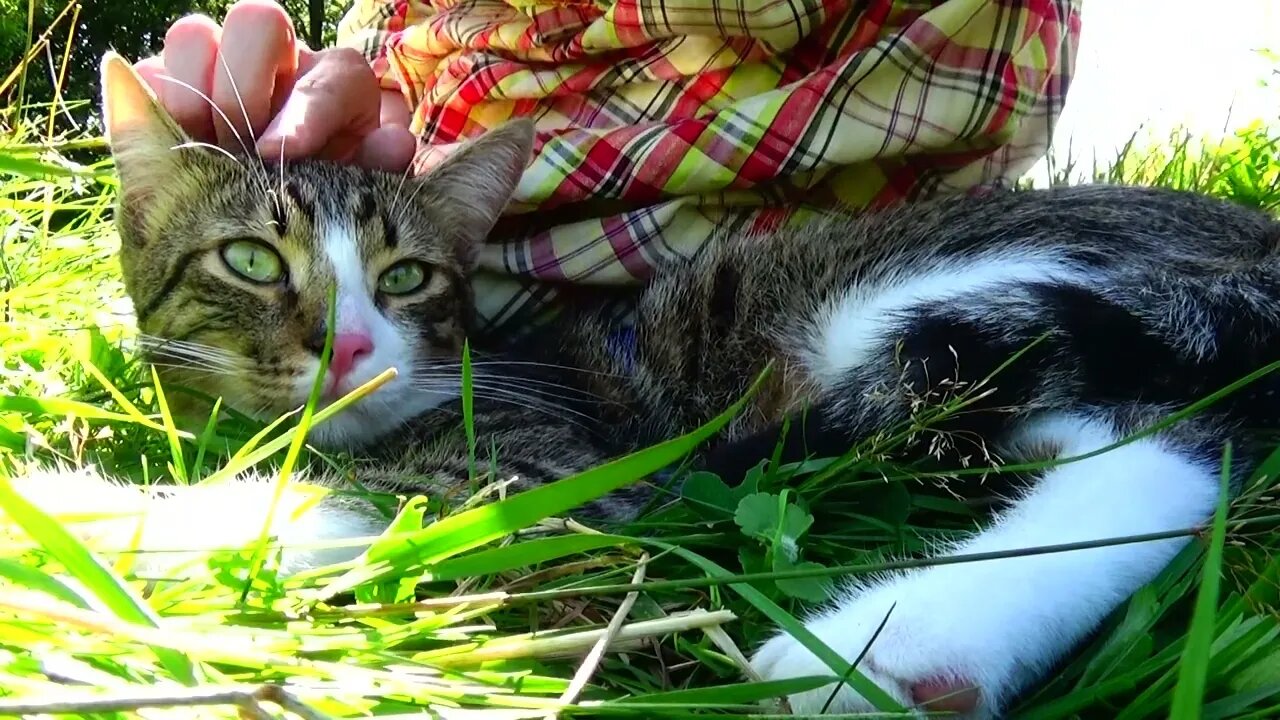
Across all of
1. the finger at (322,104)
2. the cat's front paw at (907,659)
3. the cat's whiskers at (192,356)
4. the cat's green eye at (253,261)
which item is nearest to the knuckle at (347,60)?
the finger at (322,104)

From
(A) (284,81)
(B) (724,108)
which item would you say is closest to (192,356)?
(A) (284,81)

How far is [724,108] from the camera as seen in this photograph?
1.16 meters

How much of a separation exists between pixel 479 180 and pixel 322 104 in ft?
0.94

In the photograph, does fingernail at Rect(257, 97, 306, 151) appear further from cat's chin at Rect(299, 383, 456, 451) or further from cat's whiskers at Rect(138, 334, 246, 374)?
cat's chin at Rect(299, 383, 456, 451)

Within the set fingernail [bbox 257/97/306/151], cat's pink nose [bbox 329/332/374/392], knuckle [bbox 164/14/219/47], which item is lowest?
cat's pink nose [bbox 329/332/374/392]

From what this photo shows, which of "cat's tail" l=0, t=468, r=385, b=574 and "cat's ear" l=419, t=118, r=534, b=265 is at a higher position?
"cat's ear" l=419, t=118, r=534, b=265

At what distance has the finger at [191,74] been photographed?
1261mm

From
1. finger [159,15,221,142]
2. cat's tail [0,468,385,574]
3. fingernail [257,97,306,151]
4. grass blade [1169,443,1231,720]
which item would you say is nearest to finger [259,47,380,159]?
fingernail [257,97,306,151]

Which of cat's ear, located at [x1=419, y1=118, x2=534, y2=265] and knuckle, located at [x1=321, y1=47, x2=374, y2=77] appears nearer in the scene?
cat's ear, located at [x1=419, y1=118, x2=534, y2=265]

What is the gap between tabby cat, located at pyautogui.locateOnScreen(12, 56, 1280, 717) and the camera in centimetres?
67

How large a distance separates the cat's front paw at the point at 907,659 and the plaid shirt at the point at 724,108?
680mm

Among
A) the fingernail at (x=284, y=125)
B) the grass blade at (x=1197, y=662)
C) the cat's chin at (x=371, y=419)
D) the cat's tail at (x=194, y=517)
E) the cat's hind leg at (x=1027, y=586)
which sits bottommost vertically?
the grass blade at (x=1197, y=662)

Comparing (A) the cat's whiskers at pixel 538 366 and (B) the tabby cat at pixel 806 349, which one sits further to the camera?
(A) the cat's whiskers at pixel 538 366

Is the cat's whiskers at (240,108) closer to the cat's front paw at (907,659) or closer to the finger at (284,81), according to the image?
the finger at (284,81)
